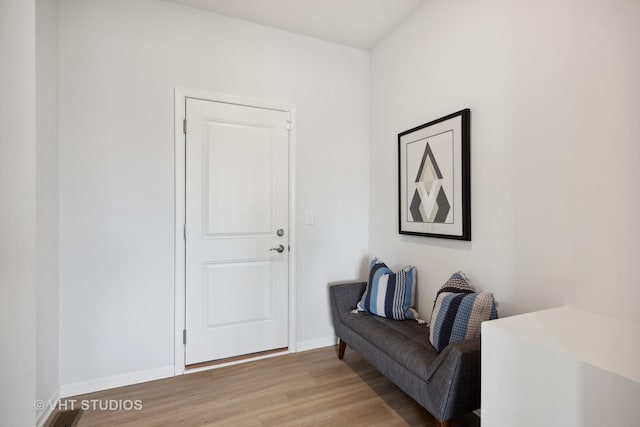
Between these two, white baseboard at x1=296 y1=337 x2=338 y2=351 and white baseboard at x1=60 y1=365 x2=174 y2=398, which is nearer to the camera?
white baseboard at x1=60 y1=365 x2=174 y2=398

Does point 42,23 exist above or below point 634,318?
above

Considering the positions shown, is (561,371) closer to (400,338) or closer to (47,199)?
(400,338)

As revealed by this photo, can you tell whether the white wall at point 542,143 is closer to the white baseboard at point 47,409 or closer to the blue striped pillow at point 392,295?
the blue striped pillow at point 392,295

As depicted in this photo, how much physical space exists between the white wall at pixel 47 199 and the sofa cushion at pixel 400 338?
6.15ft

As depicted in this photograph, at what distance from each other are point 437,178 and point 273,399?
1825 mm

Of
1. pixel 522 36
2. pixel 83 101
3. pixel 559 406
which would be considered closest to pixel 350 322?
pixel 559 406

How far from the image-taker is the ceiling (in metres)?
2.22

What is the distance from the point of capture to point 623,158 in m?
1.21


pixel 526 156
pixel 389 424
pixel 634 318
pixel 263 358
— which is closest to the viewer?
pixel 634 318

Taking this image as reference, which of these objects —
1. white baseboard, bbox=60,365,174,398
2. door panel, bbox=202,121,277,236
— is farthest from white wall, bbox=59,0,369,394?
door panel, bbox=202,121,277,236

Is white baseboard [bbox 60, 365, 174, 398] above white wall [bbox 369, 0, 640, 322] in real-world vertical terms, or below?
below

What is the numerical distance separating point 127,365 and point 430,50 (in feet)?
10.2

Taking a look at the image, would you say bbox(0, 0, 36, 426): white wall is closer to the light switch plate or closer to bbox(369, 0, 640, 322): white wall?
the light switch plate

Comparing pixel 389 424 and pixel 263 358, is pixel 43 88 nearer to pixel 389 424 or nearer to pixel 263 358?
pixel 263 358
